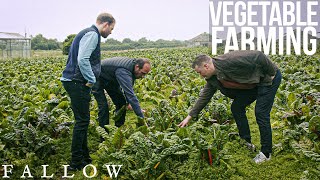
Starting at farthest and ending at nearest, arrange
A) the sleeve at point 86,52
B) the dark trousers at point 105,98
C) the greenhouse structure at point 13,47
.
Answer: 1. the greenhouse structure at point 13,47
2. the dark trousers at point 105,98
3. the sleeve at point 86,52

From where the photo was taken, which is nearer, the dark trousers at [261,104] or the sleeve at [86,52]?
the sleeve at [86,52]

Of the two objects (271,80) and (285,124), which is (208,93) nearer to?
(271,80)

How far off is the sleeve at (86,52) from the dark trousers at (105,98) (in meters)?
1.41

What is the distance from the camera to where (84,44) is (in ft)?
14.7

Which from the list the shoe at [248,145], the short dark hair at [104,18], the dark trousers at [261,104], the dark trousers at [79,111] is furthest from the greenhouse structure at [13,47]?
the dark trousers at [261,104]

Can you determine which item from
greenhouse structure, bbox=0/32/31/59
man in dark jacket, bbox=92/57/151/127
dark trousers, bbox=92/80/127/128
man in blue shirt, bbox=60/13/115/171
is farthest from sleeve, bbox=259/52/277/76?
greenhouse structure, bbox=0/32/31/59

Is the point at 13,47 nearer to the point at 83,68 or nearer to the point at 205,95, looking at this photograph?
the point at 205,95

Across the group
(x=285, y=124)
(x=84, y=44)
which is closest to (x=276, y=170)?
(x=285, y=124)

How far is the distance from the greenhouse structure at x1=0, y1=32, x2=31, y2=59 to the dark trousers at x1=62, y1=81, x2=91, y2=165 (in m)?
33.6

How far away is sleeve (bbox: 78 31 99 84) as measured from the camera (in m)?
4.46

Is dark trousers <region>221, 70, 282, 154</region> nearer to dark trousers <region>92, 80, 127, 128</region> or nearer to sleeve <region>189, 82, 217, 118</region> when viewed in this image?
sleeve <region>189, 82, 217, 118</region>

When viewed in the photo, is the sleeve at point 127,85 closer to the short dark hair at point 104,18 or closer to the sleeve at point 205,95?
the sleeve at point 205,95

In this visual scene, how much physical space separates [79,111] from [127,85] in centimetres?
90

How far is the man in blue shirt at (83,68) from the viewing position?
450cm
